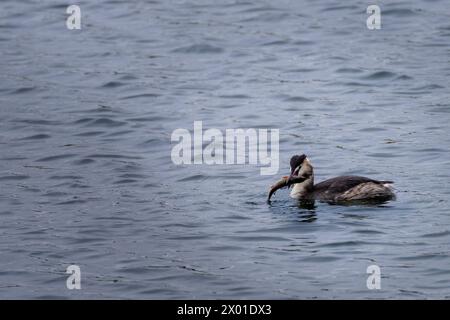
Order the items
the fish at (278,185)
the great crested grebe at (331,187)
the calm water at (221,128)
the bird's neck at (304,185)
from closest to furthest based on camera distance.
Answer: the calm water at (221,128)
the great crested grebe at (331,187)
the fish at (278,185)
the bird's neck at (304,185)

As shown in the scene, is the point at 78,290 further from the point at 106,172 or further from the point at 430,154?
the point at 430,154

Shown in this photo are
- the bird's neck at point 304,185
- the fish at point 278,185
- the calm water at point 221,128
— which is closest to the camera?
the calm water at point 221,128

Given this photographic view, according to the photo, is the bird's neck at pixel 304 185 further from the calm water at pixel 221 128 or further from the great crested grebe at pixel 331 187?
the calm water at pixel 221 128

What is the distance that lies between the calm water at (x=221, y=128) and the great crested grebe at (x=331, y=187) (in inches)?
8.4

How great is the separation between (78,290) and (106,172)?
16.5 feet

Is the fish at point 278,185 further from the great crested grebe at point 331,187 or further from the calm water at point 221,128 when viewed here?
the calm water at point 221,128

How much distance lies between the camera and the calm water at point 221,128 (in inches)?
547

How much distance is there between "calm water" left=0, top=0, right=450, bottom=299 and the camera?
45.6ft

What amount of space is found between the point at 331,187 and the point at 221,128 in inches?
160

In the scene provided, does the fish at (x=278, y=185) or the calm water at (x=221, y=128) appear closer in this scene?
the calm water at (x=221, y=128)

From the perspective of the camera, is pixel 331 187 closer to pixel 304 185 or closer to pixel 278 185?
pixel 304 185

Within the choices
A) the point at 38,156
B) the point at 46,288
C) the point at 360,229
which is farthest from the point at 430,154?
the point at 46,288

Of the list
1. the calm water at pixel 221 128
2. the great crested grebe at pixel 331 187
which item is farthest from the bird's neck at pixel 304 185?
the calm water at pixel 221 128

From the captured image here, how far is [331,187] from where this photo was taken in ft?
53.8
